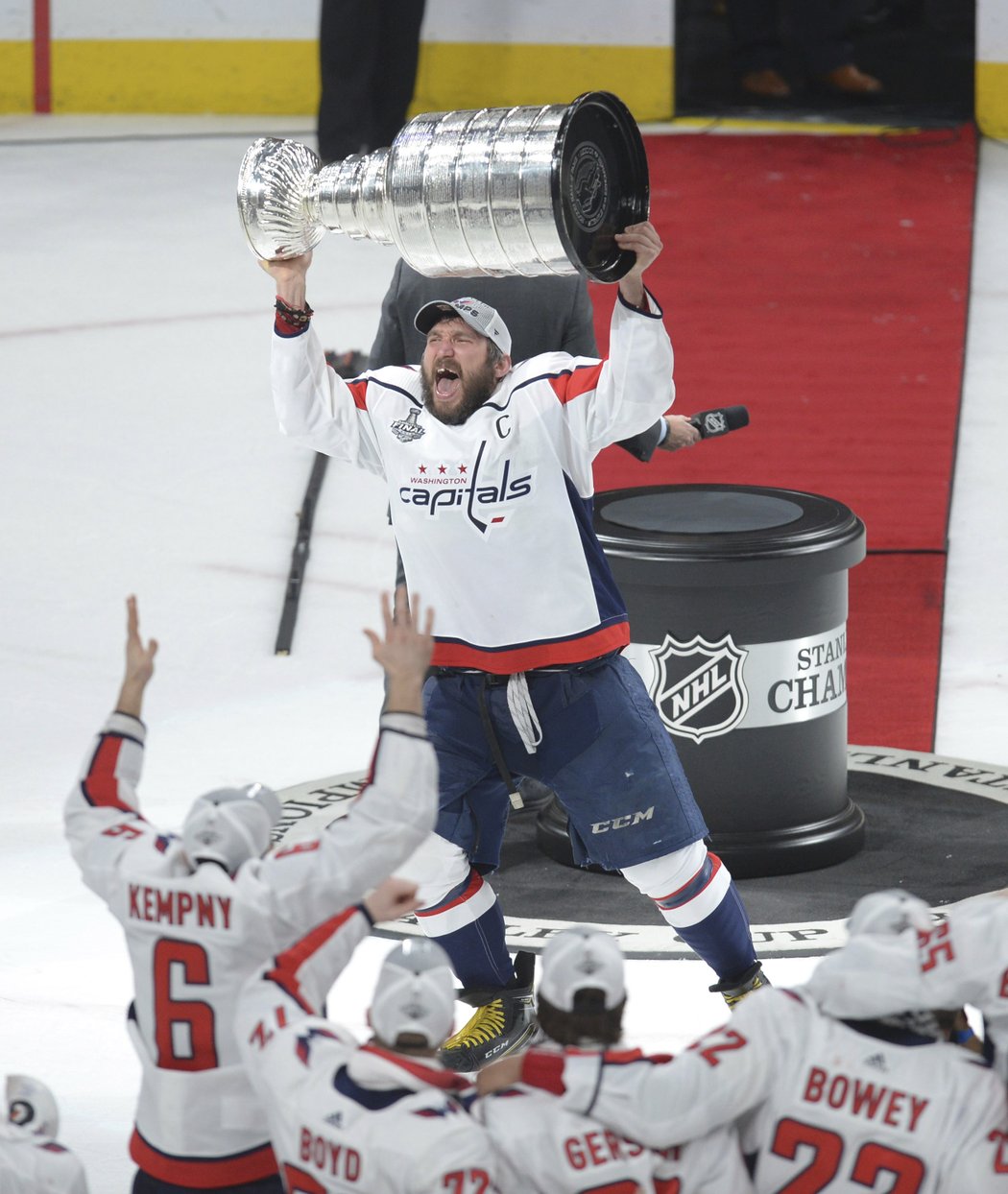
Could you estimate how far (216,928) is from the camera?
138 inches

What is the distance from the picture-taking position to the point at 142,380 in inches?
404

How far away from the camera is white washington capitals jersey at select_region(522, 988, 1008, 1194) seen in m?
3.28

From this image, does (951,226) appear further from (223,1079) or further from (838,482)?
(223,1079)

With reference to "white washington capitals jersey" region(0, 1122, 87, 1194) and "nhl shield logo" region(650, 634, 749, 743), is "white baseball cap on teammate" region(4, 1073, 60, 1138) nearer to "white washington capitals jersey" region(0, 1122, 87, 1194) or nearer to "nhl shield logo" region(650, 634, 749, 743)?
"white washington capitals jersey" region(0, 1122, 87, 1194)

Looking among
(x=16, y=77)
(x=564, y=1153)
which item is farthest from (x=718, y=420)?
(x=16, y=77)

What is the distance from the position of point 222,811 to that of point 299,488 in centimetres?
565

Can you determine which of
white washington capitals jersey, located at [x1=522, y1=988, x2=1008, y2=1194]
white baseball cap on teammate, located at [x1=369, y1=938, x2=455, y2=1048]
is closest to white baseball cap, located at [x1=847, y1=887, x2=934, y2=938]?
white washington capitals jersey, located at [x1=522, y1=988, x2=1008, y2=1194]

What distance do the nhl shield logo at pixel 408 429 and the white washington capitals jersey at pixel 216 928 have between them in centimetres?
133

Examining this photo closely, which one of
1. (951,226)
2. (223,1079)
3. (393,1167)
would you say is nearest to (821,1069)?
(393,1167)

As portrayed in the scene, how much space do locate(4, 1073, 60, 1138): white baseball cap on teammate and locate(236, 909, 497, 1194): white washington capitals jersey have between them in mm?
413

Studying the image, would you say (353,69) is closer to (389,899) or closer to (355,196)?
(355,196)

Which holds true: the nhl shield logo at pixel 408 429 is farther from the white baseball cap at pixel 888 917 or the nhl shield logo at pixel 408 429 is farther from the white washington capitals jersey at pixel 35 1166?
the white washington capitals jersey at pixel 35 1166

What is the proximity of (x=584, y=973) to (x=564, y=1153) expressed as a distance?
0.89 feet

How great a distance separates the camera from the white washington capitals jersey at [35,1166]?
11.2 feet
